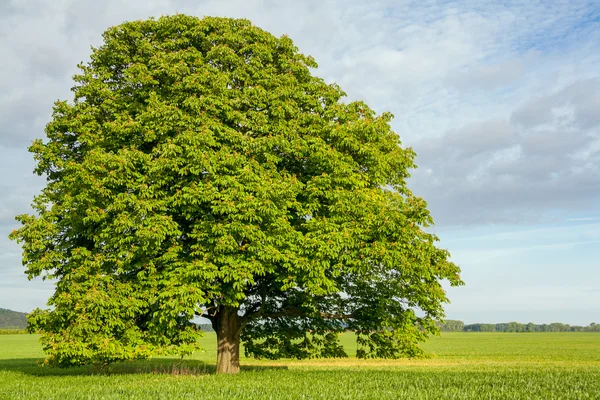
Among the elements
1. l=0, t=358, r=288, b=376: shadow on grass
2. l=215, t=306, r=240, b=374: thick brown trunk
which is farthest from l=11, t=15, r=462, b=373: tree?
l=0, t=358, r=288, b=376: shadow on grass

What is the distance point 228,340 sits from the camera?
88.7 feet

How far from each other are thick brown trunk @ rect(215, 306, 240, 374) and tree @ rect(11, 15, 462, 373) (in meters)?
0.10

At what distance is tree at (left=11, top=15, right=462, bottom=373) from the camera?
74.1ft

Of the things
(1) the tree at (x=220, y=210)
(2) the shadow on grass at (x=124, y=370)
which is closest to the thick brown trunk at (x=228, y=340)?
(1) the tree at (x=220, y=210)

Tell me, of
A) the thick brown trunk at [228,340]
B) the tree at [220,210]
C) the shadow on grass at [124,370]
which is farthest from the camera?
the shadow on grass at [124,370]

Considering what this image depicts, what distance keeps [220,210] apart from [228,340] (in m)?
8.57

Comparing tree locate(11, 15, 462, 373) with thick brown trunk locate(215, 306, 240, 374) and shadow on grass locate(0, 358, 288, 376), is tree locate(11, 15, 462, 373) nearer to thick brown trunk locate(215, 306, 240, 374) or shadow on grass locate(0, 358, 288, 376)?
thick brown trunk locate(215, 306, 240, 374)

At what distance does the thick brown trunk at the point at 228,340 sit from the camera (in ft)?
87.1

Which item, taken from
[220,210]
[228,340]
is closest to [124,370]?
[228,340]

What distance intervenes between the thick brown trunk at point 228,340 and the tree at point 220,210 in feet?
0.34

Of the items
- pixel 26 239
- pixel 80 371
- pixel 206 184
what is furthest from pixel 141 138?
pixel 80 371

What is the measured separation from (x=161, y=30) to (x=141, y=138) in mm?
6561

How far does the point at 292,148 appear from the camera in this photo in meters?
25.2

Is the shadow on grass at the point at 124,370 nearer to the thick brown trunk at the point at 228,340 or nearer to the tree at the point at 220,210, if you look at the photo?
the thick brown trunk at the point at 228,340
